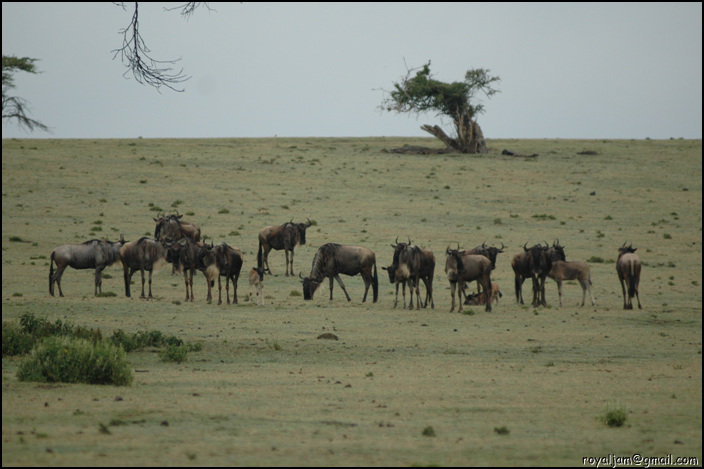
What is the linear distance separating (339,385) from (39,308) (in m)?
12.7

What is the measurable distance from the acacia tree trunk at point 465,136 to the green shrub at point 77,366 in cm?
6225

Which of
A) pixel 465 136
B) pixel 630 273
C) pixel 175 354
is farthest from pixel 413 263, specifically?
pixel 465 136

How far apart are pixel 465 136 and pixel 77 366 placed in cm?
6315

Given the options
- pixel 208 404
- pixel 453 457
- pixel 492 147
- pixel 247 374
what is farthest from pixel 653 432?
pixel 492 147

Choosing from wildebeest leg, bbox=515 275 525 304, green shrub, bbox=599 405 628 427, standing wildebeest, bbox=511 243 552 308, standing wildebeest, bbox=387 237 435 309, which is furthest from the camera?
wildebeest leg, bbox=515 275 525 304

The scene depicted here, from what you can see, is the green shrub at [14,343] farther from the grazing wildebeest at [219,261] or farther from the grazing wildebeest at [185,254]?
the grazing wildebeest at [185,254]

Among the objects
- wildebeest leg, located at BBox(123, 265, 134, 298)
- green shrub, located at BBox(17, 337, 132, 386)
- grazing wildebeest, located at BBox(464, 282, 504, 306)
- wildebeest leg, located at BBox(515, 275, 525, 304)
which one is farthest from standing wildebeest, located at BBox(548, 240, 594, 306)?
green shrub, located at BBox(17, 337, 132, 386)

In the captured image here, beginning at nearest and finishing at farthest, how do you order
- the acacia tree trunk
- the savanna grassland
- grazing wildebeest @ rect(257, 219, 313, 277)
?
the savanna grassland → grazing wildebeest @ rect(257, 219, 313, 277) → the acacia tree trunk

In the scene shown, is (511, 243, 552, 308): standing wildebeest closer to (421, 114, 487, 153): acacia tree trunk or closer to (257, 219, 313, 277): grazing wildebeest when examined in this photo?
(257, 219, 313, 277): grazing wildebeest

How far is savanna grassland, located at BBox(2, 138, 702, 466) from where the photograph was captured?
30.0 feet

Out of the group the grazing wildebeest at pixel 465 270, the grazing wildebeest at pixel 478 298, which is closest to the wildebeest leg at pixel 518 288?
the grazing wildebeest at pixel 478 298

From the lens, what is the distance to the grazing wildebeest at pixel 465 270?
80.4 feet

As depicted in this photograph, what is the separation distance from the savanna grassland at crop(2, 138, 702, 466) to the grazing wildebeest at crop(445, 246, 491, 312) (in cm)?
77

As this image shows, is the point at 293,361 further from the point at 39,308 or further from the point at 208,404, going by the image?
the point at 39,308
